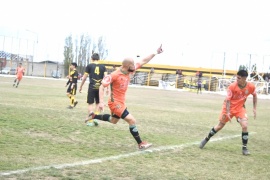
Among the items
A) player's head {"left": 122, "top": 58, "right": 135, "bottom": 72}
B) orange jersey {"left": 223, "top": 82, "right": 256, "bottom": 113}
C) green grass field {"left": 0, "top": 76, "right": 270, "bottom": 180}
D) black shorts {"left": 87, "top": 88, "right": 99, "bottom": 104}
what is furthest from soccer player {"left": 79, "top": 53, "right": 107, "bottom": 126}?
orange jersey {"left": 223, "top": 82, "right": 256, "bottom": 113}

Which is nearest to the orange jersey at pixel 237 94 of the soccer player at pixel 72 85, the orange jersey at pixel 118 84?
the orange jersey at pixel 118 84

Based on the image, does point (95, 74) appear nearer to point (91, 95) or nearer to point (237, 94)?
point (91, 95)

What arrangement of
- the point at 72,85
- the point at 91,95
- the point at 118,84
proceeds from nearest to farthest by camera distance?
the point at 118,84 → the point at 91,95 → the point at 72,85

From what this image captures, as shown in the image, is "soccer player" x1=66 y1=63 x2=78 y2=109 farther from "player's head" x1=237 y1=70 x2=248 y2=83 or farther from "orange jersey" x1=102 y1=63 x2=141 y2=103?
"player's head" x1=237 y1=70 x2=248 y2=83

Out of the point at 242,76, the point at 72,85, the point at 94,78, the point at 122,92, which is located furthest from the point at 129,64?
the point at 72,85

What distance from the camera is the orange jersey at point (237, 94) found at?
9.88 m

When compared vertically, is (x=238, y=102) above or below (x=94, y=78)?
below

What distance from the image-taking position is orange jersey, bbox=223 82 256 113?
988cm

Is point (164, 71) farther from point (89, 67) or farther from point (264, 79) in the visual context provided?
point (89, 67)

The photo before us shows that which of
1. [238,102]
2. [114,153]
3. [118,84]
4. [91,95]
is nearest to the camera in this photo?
[114,153]

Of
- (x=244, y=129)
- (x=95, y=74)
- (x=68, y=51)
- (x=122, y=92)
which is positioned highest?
(x=68, y=51)

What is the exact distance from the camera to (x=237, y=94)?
32.5 ft

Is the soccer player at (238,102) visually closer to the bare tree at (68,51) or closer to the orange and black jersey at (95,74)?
the orange and black jersey at (95,74)

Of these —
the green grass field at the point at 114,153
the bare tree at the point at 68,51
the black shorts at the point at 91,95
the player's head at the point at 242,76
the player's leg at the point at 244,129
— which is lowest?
the green grass field at the point at 114,153
